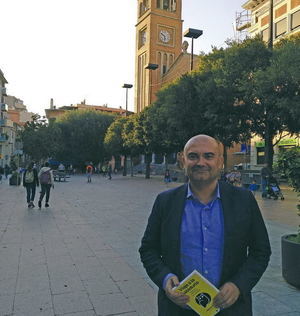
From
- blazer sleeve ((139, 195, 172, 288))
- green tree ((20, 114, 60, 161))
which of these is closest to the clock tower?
green tree ((20, 114, 60, 161))

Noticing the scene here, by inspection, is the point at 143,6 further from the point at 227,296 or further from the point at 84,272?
the point at 227,296

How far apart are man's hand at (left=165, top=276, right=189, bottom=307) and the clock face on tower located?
6501 cm

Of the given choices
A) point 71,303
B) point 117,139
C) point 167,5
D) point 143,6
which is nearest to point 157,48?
point 167,5

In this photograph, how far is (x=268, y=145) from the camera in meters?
19.0

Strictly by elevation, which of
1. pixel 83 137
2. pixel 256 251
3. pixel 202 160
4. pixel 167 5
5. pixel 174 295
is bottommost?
pixel 174 295

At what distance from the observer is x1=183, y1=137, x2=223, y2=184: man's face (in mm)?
1991

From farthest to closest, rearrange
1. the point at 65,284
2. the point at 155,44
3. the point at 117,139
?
1. the point at 155,44
2. the point at 117,139
3. the point at 65,284

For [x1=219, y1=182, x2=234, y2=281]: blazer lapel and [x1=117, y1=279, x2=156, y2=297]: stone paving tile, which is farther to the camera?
[x1=117, y1=279, x2=156, y2=297]: stone paving tile

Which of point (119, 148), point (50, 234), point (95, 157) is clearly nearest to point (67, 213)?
point (50, 234)

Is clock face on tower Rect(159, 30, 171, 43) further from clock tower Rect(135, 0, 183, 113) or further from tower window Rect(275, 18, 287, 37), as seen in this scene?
tower window Rect(275, 18, 287, 37)

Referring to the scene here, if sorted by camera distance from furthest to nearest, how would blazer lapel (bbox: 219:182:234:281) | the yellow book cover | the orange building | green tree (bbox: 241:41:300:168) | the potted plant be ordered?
the orange building → green tree (bbox: 241:41:300:168) → the potted plant → blazer lapel (bbox: 219:182:234:281) → the yellow book cover

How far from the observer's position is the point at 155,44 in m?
62.0

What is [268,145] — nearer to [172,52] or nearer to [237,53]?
[237,53]

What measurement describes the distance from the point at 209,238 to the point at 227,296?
0.31m
